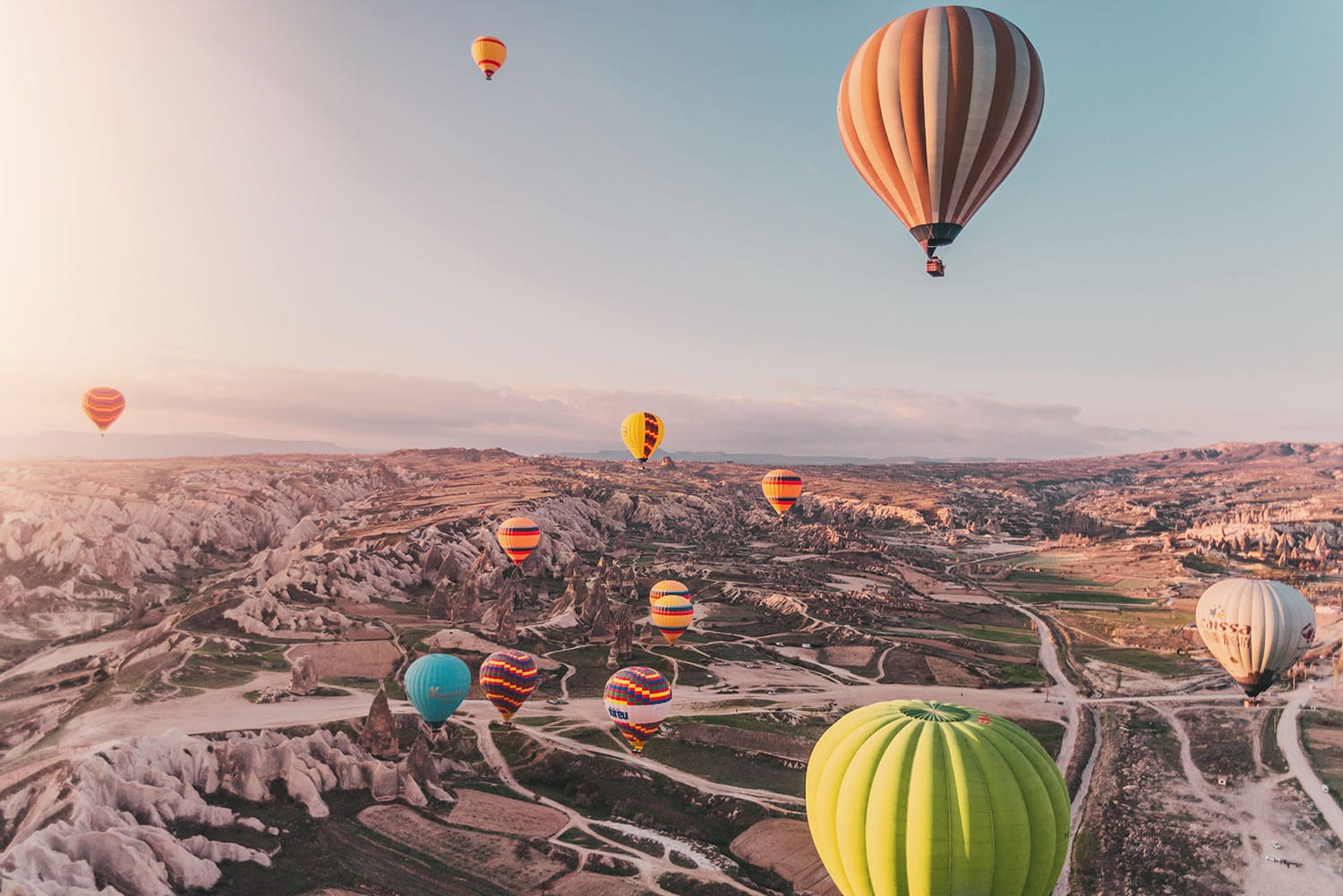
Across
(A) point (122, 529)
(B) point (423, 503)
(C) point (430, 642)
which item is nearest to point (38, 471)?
(A) point (122, 529)

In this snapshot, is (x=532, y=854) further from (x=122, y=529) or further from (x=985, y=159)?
(x=122, y=529)

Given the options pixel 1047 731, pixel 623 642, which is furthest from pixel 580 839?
pixel 1047 731

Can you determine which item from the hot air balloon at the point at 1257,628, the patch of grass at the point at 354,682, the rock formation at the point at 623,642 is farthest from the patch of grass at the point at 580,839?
the hot air balloon at the point at 1257,628

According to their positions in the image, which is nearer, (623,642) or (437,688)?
(437,688)

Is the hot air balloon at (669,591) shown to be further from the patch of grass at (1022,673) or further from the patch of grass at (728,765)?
the patch of grass at (1022,673)

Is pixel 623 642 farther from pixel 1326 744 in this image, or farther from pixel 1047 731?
pixel 1326 744

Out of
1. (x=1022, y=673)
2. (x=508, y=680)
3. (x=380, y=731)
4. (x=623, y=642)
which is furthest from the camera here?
(x=1022, y=673)
